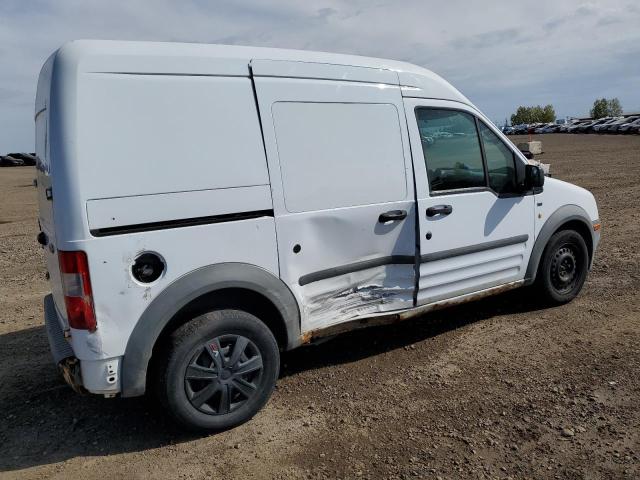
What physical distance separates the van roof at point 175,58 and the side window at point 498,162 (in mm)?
1139

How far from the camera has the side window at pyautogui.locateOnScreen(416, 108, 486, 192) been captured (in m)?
4.19

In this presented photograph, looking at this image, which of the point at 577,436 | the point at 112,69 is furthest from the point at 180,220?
the point at 577,436

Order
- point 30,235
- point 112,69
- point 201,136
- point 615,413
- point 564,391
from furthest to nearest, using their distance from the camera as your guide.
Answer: point 30,235 → point 564,391 → point 615,413 → point 201,136 → point 112,69

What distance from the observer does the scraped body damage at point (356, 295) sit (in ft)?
12.4

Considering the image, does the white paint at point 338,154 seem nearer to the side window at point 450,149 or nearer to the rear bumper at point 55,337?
the side window at point 450,149

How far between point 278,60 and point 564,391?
2.94 meters

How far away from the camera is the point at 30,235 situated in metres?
11.1

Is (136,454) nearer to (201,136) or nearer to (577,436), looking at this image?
(201,136)

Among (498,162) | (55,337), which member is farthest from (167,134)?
(498,162)

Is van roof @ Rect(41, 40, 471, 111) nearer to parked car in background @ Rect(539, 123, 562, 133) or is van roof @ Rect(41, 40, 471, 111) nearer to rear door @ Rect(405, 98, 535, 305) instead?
rear door @ Rect(405, 98, 535, 305)

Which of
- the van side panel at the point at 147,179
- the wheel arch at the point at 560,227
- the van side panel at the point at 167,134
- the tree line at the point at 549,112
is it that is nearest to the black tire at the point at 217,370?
the van side panel at the point at 147,179

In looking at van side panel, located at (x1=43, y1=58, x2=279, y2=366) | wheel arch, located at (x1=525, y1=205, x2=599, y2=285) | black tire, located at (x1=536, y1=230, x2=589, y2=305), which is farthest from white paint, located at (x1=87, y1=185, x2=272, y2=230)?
black tire, located at (x1=536, y1=230, x2=589, y2=305)

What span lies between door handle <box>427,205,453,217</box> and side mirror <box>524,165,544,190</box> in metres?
0.94

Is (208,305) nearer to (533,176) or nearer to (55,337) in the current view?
(55,337)
